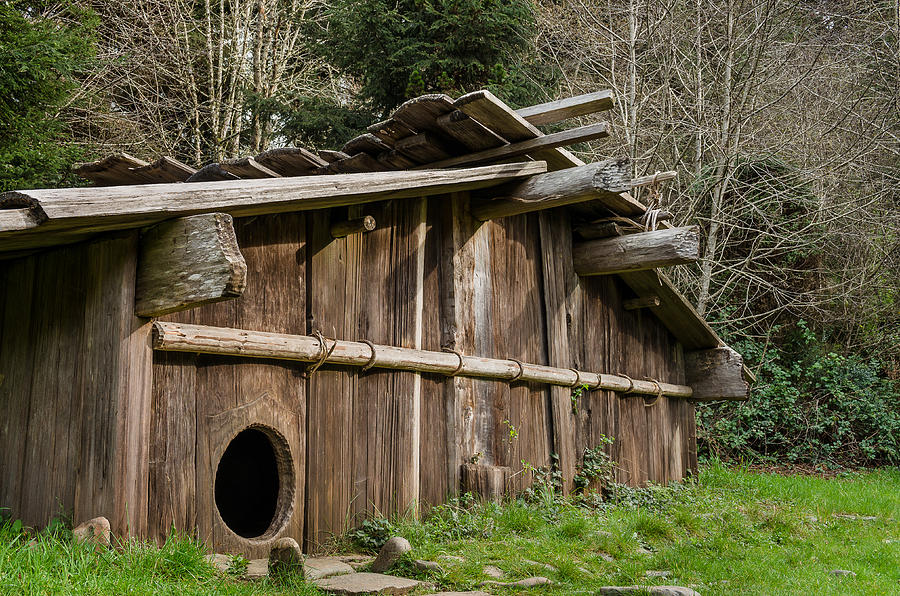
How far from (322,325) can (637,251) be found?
12.4 feet

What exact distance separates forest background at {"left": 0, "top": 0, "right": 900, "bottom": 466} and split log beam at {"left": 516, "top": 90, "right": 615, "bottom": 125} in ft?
18.1

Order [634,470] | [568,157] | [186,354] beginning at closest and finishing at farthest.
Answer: [186,354], [568,157], [634,470]

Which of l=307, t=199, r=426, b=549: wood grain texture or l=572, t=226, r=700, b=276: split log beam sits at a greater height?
l=572, t=226, r=700, b=276: split log beam

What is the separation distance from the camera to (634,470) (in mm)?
8844

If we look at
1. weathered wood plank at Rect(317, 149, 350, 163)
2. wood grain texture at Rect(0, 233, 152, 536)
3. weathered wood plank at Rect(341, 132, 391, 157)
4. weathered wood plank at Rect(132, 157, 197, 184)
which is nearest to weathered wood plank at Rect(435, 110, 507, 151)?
weathered wood plank at Rect(341, 132, 391, 157)

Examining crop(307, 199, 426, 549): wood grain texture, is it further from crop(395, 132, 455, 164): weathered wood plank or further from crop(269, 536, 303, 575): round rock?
crop(269, 536, 303, 575): round rock

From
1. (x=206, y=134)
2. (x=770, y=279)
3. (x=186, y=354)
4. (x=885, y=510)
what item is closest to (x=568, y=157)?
(x=186, y=354)

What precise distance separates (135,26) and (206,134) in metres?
2.46

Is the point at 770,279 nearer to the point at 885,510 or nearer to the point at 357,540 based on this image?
the point at 885,510

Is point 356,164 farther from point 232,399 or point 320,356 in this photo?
point 232,399

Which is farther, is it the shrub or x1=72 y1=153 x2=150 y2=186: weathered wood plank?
→ the shrub

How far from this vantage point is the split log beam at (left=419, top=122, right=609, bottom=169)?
20.5 ft

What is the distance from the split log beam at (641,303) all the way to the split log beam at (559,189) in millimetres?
2575

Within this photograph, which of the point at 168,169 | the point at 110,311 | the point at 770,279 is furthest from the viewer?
the point at 770,279
